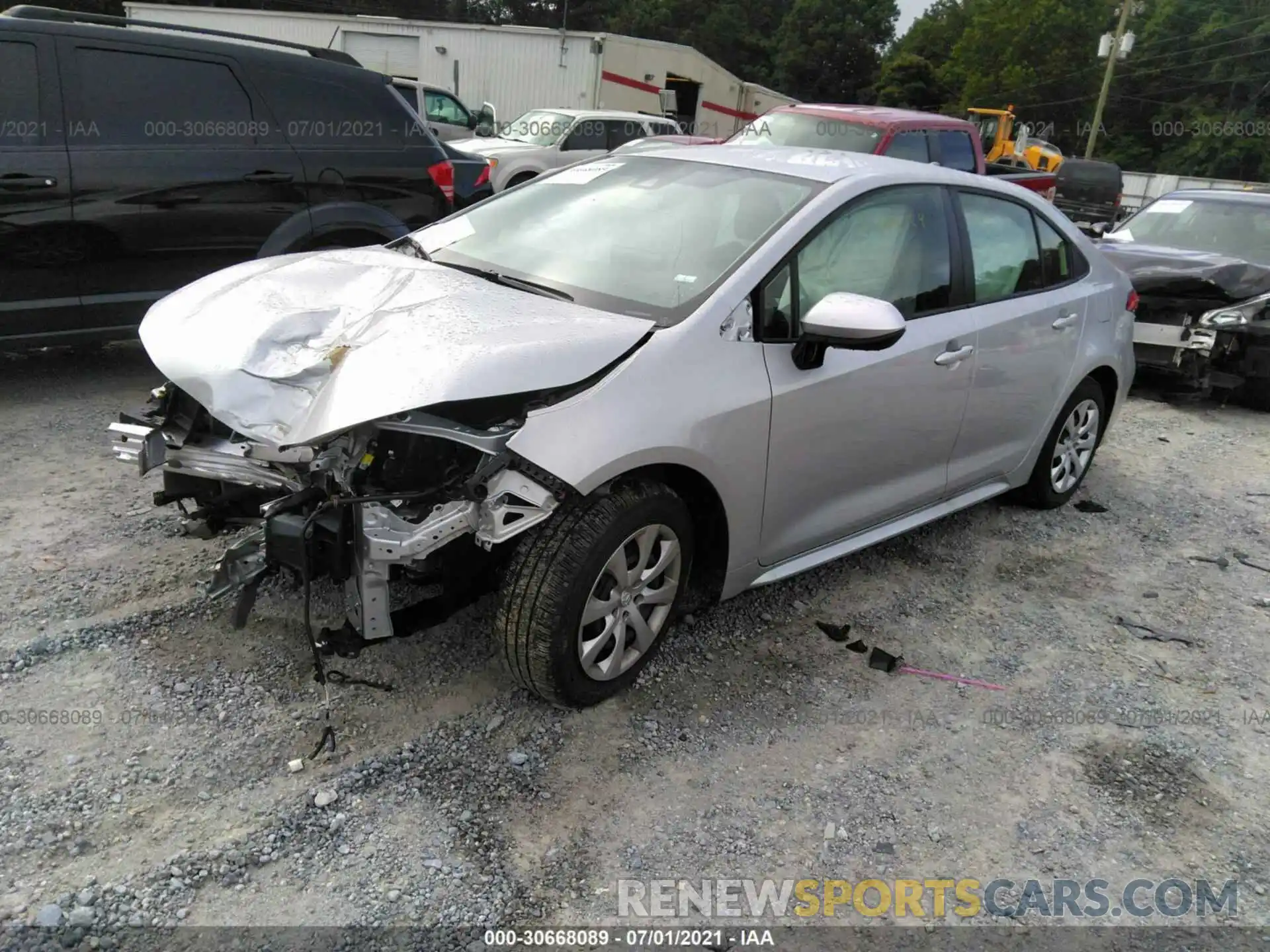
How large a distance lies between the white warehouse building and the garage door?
0.02m

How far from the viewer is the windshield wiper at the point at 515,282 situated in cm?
318

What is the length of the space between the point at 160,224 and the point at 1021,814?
196 inches

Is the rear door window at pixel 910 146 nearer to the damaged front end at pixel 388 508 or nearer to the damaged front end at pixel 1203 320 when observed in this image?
the damaged front end at pixel 1203 320

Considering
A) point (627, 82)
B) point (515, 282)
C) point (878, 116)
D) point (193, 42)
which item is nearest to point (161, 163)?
point (193, 42)

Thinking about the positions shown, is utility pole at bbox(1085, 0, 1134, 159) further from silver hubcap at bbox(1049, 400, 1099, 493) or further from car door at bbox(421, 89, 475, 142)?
silver hubcap at bbox(1049, 400, 1099, 493)

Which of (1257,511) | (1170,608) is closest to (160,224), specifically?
(1170,608)

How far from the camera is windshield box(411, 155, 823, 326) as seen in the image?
312 cm

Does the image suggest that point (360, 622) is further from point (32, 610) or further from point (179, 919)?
point (32, 610)

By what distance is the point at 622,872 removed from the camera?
7.83ft

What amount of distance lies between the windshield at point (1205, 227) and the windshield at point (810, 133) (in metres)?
2.54

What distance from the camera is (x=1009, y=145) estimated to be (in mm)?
25047

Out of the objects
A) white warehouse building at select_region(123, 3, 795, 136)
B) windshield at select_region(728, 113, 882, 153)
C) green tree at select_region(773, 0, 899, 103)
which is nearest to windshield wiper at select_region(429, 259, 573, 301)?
windshield at select_region(728, 113, 882, 153)

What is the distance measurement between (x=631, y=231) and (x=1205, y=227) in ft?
23.5

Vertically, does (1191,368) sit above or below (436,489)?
below
